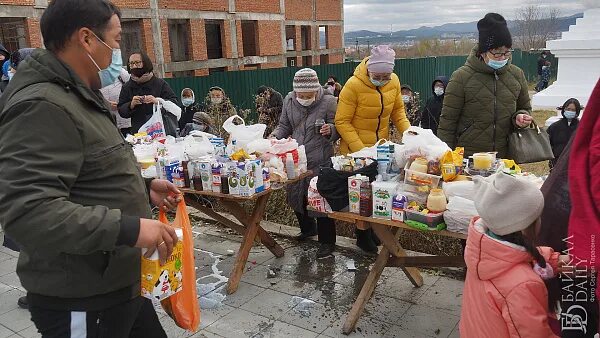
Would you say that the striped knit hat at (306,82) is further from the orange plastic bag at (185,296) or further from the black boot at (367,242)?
the orange plastic bag at (185,296)

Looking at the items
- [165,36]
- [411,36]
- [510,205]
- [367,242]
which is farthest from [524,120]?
[411,36]

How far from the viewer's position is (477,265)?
1.92 meters

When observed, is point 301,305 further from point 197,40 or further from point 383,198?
point 197,40

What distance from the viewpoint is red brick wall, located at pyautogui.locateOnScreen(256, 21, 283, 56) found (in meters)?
26.5

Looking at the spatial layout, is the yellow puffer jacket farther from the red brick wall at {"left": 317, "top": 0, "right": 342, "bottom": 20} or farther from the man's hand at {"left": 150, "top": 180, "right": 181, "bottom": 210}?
the red brick wall at {"left": 317, "top": 0, "right": 342, "bottom": 20}

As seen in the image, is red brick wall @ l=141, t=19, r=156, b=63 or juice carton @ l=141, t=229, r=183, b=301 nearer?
juice carton @ l=141, t=229, r=183, b=301

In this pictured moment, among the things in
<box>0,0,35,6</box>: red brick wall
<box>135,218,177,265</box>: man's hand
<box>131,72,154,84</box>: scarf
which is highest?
<box>0,0,35,6</box>: red brick wall

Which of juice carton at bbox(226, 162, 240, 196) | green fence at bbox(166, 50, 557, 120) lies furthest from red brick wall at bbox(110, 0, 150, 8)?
juice carton at bbox(226, 162, 240, 196)

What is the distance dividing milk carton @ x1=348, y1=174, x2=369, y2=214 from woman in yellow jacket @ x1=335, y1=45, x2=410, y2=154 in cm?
113

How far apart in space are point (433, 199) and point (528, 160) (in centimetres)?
138

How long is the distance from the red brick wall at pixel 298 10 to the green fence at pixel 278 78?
42.6 feet

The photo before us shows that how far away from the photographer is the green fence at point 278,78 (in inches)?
447

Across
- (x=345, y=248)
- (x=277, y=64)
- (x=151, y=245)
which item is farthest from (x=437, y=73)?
(x=151, y=245)

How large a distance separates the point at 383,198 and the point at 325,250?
1681 mm
